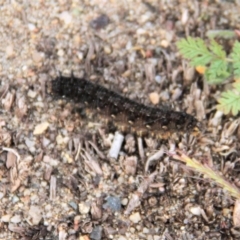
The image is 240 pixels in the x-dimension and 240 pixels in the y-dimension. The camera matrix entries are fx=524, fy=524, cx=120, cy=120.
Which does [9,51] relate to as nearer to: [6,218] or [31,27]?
[31,27]

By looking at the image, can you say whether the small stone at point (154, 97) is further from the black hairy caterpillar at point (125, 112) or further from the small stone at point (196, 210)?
the small stone at point (196, 210)

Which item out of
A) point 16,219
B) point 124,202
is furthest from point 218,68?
point 16,219

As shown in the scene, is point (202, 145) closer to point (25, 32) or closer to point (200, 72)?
point (200, 72)

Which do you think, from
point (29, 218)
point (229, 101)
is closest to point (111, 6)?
point (229, 101)

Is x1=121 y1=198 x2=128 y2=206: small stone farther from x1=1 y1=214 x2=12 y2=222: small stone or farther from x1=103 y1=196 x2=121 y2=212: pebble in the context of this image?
x1=1 y1=214 x2=12 y2=222: small stone

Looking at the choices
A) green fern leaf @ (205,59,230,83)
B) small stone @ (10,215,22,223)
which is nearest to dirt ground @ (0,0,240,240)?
small stone @ (10,215,22,223)

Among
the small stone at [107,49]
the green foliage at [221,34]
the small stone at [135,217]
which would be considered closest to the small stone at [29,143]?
the small stone at [135,217]
